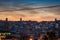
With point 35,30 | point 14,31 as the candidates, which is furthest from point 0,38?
point 35,30

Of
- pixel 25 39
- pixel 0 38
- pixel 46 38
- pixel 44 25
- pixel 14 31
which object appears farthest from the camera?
pixel 25 39

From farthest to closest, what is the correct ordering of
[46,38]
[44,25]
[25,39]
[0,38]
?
1. [25,39]
2. [44,25]
3. [0,38]
4. [46,38]

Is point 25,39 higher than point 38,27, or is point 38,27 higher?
point 38,27

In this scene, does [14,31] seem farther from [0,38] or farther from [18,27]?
[0,38]

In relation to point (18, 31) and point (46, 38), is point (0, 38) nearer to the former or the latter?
point (18, 31)

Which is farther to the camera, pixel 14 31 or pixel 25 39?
pixel 25 39

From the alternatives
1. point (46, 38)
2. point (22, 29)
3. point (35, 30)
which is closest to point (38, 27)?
point (35, 30)
